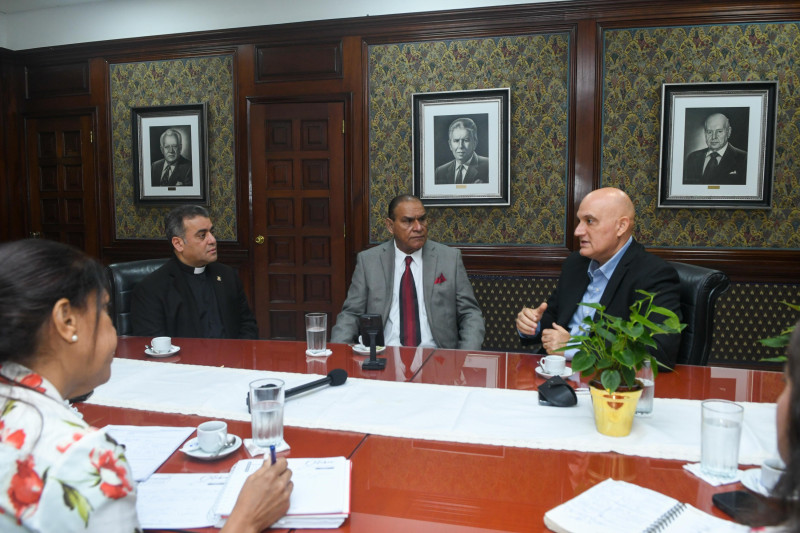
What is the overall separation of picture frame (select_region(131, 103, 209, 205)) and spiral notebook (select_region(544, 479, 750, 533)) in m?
4.61

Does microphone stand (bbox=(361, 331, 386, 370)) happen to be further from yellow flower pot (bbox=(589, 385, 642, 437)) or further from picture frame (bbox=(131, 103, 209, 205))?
picture frame (bbox=(131, 103, 209, 205))

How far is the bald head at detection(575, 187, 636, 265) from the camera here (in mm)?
2543

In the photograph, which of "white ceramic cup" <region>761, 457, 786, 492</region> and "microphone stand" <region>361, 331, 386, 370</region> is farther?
"microphone stand" <region>361, 331, 386, 370</region>

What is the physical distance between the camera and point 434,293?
309cm

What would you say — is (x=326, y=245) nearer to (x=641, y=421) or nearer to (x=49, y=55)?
(x=49, y=55)

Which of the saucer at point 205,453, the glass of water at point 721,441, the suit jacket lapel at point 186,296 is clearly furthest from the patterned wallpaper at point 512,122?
the saucer at point 205,453

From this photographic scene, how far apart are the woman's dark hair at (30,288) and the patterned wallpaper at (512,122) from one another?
3.84m

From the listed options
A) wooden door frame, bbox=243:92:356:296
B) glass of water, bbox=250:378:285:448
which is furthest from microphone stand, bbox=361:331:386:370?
wooden door frame, bbox=243:92:356:296

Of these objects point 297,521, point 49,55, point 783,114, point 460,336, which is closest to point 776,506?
point 297,521

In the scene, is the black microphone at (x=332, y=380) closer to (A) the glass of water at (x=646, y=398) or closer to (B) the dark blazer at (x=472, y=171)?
(A) the glass of water at (x=646, y=398)

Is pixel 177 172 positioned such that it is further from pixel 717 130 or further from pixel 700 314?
pixel 700 314

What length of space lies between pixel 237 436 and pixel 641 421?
99 centimetres

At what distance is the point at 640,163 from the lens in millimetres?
4312

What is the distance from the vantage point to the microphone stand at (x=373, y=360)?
1.99 m
